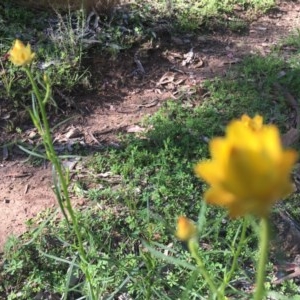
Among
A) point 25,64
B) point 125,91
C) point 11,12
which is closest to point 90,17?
point 11,12

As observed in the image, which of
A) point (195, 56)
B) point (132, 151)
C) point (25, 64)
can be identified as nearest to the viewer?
point (25, 64)

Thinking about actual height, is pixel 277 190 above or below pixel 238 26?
above

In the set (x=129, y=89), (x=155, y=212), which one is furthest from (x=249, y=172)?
(x=129, y=89)

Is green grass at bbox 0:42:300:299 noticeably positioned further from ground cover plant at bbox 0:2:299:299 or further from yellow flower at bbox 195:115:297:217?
yellow flower at bbox 195:115:297:217

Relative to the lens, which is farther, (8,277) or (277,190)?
(8,277)

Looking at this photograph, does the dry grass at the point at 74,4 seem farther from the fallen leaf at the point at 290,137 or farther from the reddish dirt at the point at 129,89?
the fallen leaf at the point at 290,137

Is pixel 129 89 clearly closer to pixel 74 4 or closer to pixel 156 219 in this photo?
pixel 74 4

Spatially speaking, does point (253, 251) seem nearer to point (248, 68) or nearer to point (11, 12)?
point (248, 68)

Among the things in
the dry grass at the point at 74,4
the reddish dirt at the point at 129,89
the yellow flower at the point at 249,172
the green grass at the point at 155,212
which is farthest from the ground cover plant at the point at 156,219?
the dry grass at the point at 74,4
